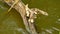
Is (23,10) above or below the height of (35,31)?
above

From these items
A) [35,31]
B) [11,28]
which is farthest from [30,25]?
[11,28]

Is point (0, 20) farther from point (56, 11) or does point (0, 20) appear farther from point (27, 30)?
point (56, 11)

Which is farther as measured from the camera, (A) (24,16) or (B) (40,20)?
(B) (40,20)

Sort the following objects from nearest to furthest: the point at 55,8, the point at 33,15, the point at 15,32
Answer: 1. the point at 33,15
2. the point at 15,32
3. the point at 55,8

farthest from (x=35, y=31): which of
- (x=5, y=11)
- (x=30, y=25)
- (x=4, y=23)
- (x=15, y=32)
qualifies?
(x=5, y=11)

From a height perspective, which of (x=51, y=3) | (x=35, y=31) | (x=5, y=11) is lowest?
(x=35, y=31)

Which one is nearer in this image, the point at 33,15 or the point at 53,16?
the point at 33,15

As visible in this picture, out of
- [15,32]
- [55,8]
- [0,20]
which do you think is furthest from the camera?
[55,8]

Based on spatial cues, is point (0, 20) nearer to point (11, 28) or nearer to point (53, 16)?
point (11, 28)
